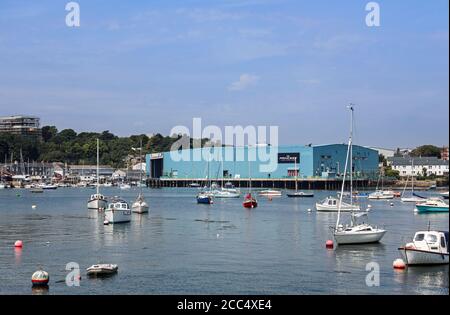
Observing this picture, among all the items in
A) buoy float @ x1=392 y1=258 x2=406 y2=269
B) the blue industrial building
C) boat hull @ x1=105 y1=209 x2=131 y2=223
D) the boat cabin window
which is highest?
the blue industrial building

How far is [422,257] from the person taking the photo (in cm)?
3309

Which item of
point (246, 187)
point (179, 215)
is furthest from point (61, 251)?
point (246, 187)

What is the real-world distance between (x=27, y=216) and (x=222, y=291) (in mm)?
47962

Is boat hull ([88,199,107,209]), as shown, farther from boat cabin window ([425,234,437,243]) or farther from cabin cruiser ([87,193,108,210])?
boat cabin window ([425,234,437,243])

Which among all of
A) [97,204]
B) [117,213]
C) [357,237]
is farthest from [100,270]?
[97,204]

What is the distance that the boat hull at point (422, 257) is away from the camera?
108ft

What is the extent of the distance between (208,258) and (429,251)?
11549 mm

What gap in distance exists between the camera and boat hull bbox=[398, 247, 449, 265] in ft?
108

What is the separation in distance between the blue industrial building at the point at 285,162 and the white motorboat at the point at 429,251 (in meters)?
117

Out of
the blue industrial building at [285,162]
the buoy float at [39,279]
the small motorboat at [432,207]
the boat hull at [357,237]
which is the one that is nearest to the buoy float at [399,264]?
the boat hull at [357,237]

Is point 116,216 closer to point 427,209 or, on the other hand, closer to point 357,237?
point 357,237

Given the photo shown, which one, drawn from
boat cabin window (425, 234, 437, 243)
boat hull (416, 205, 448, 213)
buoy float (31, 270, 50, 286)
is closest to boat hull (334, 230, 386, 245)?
boat cabin window (425, 234, 437, 243)

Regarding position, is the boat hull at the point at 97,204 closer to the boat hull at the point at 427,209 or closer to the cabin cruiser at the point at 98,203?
the cabin cruiser at the point at 98,203

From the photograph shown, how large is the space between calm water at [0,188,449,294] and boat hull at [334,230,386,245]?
0.55 m
